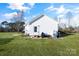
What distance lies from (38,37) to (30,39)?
0.11 m

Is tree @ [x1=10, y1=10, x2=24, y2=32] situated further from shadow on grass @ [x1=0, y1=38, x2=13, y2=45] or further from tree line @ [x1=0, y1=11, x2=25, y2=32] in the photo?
shadow on grass @ [x1=0, y1=38, x2=13, y2=45]

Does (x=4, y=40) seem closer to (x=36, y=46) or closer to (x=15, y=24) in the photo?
(x=15, y=24)

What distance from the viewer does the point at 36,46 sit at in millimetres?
5078

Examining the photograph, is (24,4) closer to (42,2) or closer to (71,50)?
(42,2)

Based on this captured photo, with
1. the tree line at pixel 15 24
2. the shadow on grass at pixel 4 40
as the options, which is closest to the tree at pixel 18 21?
the tree line at pixel 15 24

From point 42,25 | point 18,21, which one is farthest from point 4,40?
point 42,25

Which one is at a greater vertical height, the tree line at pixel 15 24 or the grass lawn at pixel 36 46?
the tree line at pixel 15 24

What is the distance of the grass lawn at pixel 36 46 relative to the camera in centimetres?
505

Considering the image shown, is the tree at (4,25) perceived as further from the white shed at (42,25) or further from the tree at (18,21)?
the white shed at (42,25)

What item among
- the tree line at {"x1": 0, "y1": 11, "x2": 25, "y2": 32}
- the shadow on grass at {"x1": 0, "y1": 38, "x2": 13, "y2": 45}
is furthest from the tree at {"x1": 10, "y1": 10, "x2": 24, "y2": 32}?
the shadow on grass at {"x1": 0, "y1": 38, "x2": 13, "y2": 45}

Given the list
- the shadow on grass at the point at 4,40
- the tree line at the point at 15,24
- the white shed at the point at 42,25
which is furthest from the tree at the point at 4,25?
the white shed at the point at 42,25

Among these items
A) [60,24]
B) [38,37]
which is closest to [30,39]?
[38,37]

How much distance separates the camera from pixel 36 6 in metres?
5.07

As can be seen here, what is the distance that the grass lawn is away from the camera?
5.05 meters
